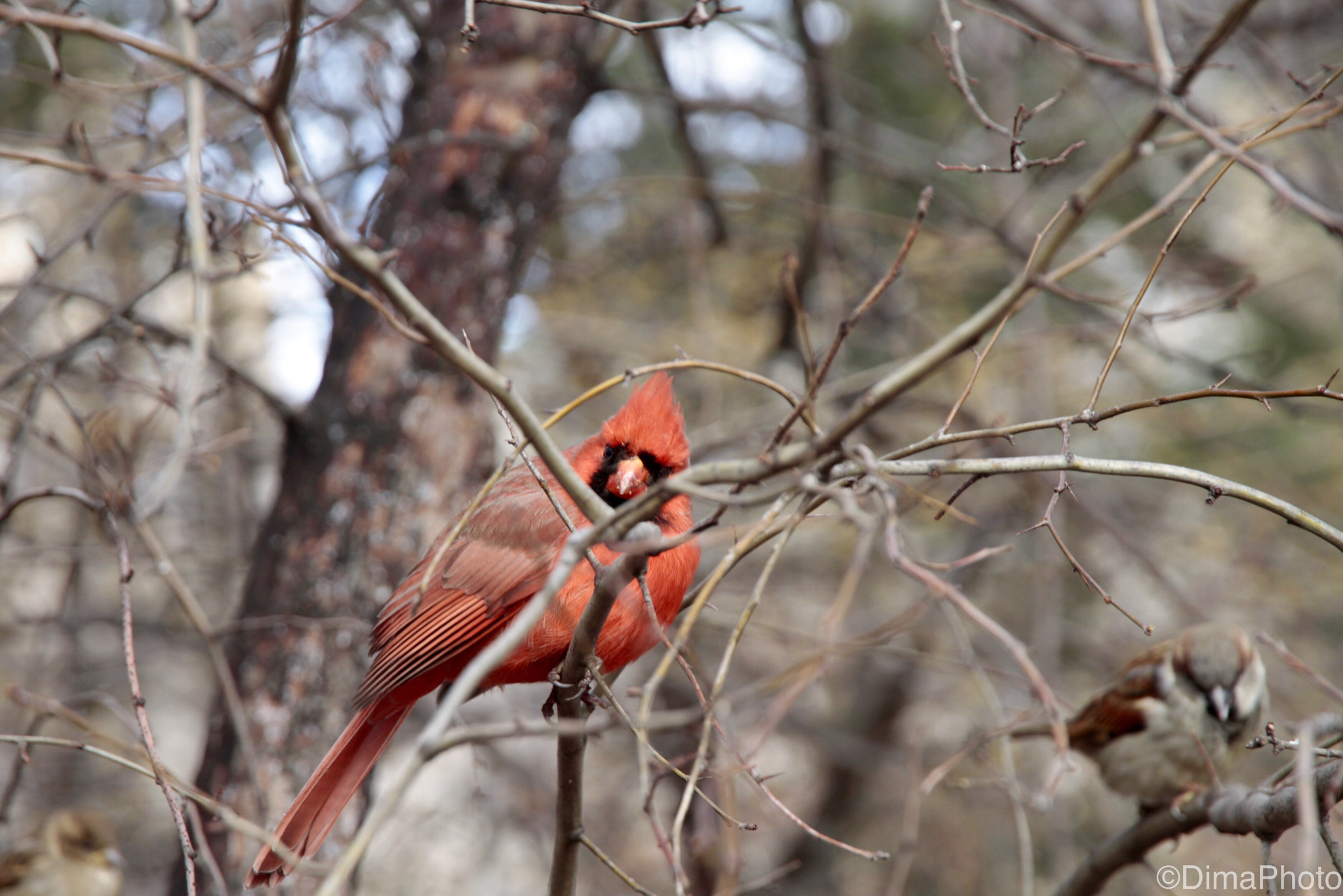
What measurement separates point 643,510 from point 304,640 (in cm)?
227

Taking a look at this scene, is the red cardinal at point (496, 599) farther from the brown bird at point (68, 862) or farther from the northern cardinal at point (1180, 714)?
the brown bird at point (68, 862)

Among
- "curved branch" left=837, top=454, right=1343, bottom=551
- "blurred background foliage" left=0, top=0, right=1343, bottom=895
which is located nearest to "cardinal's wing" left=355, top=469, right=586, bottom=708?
"blurred background foliage" left=0, top=0, right=1343, bottom=895

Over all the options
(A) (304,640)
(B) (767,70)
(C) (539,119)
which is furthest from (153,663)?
(B) (767,70)

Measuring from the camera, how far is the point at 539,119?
3.76 m

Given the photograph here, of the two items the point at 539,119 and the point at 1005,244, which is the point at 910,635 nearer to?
the point at 1005,244

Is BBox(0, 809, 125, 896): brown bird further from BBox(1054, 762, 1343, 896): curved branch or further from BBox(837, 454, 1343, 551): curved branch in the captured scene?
BBox(837, 454, 1343, 551): curved branch

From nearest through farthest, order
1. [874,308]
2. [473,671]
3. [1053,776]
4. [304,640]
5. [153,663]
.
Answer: [473,671]
[1053,776]
[304,640]
[874,308]
[153,663]

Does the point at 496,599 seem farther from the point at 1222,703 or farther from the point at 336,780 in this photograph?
the point at 1222,703

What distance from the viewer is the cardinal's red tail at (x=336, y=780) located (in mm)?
2871

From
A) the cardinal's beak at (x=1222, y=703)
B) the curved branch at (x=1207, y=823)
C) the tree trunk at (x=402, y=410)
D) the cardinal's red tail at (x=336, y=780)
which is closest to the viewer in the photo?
the curved branch at (x=1207, y=823)

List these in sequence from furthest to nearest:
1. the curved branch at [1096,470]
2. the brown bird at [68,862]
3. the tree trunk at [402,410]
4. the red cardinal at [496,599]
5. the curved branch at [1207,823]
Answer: the brown bird at [68,862] < the tree trunk at [402,410] < the red cardinal at [496,599] < the curved branch at [1207,823] < the curved branch at [1096,470]

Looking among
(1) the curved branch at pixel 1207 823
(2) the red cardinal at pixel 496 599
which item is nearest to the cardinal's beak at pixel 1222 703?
(1) the curved branch at pixel 1207 823

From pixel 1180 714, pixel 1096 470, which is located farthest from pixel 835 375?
pixel 1096 470

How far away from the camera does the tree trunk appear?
322cm
